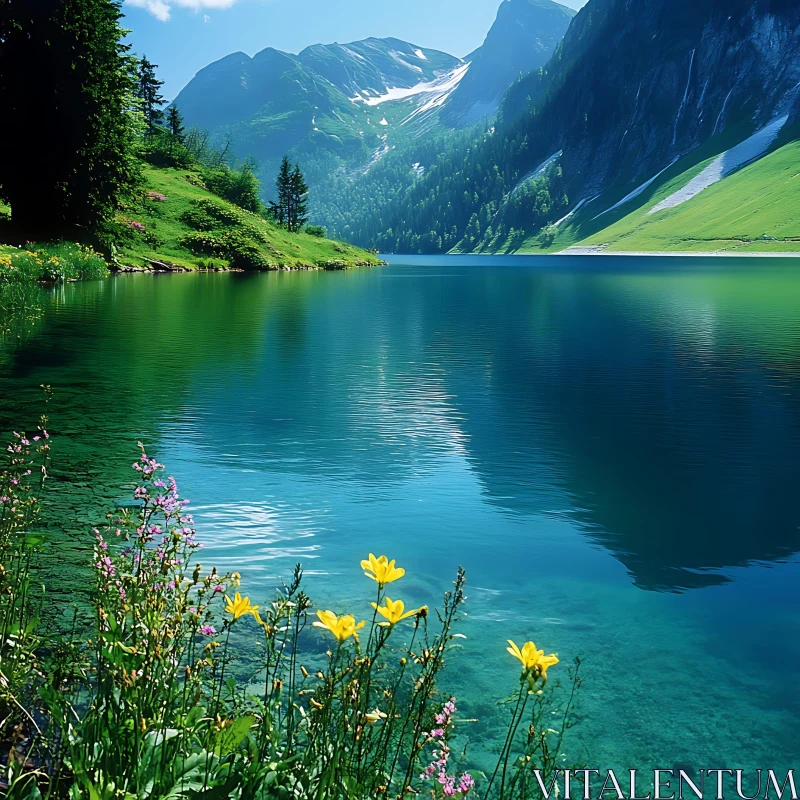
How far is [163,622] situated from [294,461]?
10.3m

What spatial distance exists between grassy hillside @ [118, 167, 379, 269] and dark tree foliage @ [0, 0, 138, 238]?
14.4 metres

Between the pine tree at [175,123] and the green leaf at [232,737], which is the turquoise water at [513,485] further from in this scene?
the pine tree at [175,123]

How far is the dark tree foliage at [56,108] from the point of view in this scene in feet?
169

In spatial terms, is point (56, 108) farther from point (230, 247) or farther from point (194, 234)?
point (230, 247)

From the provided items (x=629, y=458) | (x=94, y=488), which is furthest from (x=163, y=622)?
(x=629, y=458)

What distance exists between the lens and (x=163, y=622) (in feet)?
14.1

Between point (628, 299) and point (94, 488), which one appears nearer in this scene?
point (94, 488)

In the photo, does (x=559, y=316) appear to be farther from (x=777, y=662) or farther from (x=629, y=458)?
(x=777, y=662)

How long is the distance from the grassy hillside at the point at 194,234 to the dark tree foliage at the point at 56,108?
47.2 ft

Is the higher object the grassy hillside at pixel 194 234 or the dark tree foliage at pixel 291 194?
the dark tree foliage at pixel 291 194

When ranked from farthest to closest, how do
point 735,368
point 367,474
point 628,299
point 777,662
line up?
point 628,299
point 735,368
point 367,474
point 777,662

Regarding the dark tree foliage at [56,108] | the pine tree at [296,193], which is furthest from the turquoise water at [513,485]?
the pine tree at [296,193]

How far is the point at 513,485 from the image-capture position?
540 inches

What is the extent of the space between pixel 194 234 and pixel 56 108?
32.0 m
